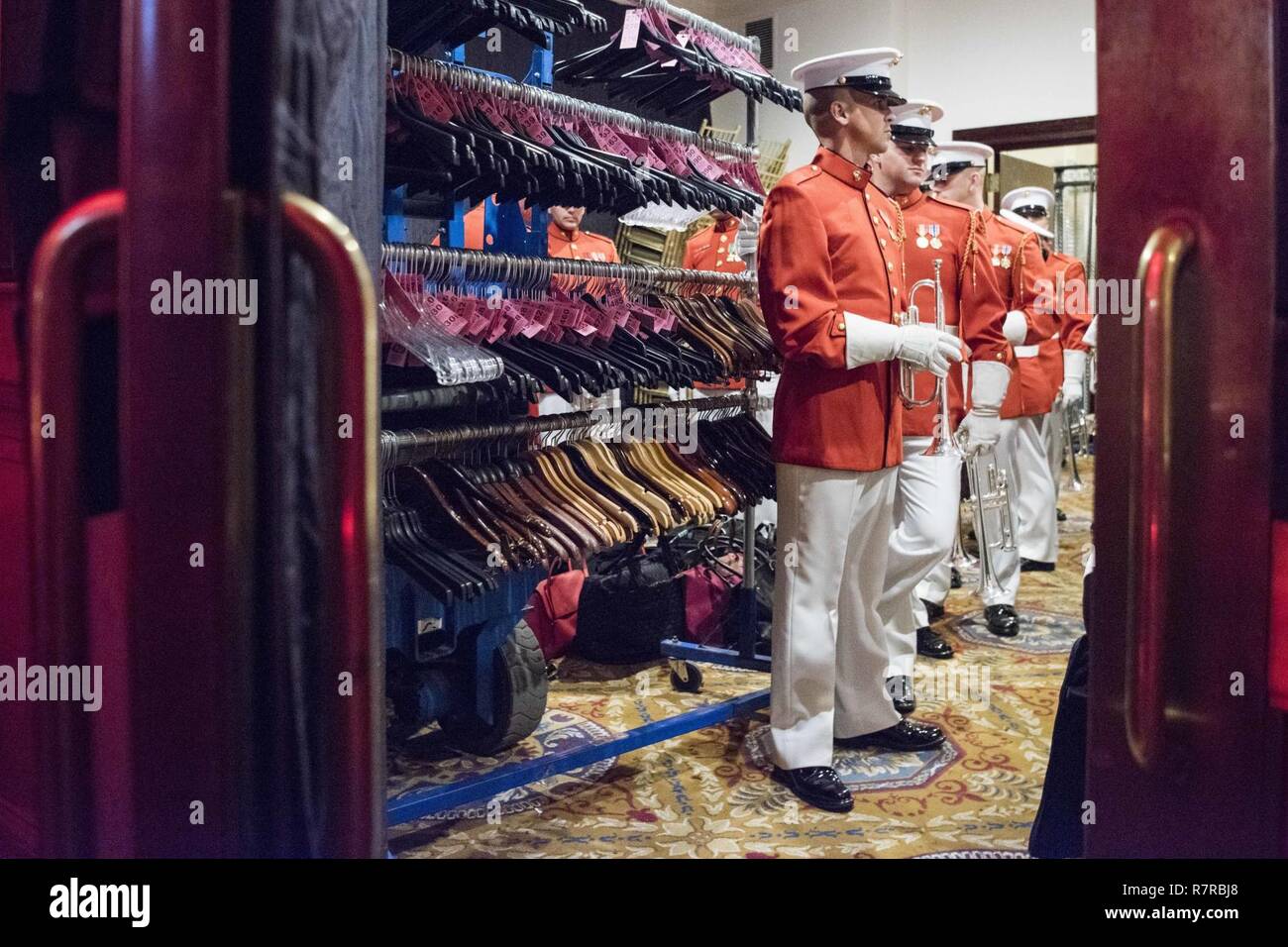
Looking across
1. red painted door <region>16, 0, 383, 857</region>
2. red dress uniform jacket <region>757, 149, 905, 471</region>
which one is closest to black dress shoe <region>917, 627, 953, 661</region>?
red dress uniform jacket <region>757, 149, 905, 471</region>

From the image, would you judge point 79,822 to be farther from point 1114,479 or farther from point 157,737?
point 1114,479

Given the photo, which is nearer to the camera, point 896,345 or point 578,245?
point 896,345

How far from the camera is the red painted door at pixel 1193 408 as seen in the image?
3.03 ft

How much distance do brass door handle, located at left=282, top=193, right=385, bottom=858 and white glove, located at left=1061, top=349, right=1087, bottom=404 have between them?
16.8 ft

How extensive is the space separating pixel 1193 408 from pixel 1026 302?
3938 mm

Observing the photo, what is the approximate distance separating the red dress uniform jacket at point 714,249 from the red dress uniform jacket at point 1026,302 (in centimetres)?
104

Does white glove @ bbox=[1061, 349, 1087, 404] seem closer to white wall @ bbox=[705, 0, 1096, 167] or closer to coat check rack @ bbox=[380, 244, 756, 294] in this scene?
white wall @ bbox=[705, 0, 1096, 167]

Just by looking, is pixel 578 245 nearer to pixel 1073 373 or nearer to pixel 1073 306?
pixel 1073 306

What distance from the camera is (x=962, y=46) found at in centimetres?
687

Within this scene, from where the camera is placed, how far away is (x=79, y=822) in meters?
1.07

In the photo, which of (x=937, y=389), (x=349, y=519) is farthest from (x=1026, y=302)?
(x=349, y=519)

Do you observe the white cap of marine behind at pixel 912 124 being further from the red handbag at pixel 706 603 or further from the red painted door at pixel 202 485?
the red painted door at pixel 202 485
